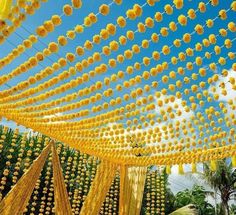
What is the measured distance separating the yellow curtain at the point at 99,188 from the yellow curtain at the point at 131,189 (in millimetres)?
290

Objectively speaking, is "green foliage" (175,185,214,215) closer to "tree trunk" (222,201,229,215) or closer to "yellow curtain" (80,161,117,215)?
"tree trunk" (222,201,229,215)

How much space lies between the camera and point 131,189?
279 inches

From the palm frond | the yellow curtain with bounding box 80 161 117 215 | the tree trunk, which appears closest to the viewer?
the yellow curtain with bounding box 80 161 117 215

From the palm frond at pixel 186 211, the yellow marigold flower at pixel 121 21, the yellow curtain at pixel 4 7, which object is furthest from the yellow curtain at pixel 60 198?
the palm frond at pixel 186 211

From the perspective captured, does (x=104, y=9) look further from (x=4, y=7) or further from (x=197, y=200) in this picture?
(x=197, y=200)

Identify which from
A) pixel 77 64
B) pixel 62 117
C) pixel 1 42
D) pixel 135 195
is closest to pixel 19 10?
pixel 1 42

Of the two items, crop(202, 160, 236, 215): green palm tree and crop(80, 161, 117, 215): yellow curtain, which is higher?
crop(202, 160, 236, 215): green palm tree

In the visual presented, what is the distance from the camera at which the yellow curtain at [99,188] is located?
661 centimetres

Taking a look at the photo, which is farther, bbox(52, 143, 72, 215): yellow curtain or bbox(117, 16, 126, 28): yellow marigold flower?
bbox(52, 143, 72, 215): yellow curtain

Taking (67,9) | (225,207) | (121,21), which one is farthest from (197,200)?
(67,9)

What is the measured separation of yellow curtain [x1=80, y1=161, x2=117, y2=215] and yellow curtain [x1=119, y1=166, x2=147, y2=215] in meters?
0.29

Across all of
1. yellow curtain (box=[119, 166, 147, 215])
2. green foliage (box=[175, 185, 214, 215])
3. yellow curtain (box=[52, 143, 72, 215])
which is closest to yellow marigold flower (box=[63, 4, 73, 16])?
yellow curtain (box=[52, 143, 72, 215])

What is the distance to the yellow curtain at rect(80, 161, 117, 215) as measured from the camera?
6.61 metres

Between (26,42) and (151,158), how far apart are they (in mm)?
3857
